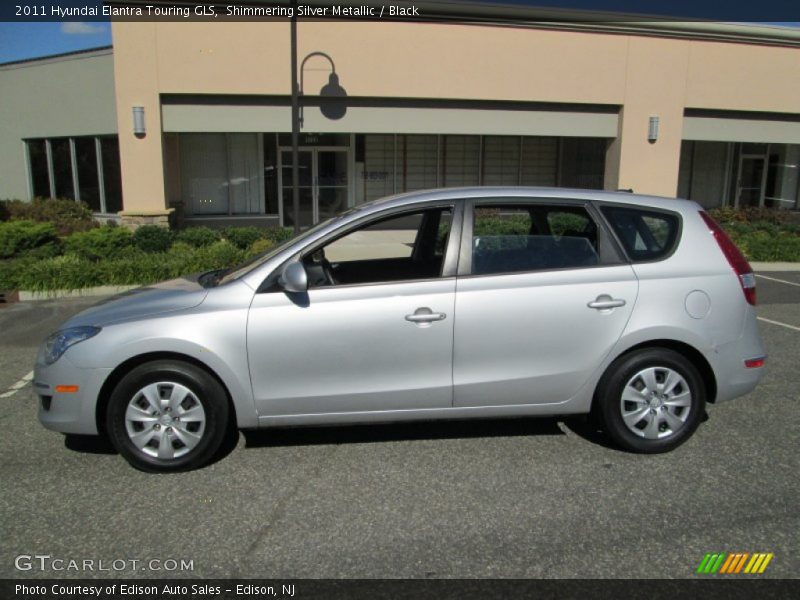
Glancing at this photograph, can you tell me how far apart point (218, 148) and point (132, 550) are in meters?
16.0

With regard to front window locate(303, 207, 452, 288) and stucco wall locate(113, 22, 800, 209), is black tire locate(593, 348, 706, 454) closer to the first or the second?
front window locate(303, 207, 452, 288)

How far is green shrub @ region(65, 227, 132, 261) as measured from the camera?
465 inches

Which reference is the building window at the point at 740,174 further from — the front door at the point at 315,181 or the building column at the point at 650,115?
the front door at the point at 315,181

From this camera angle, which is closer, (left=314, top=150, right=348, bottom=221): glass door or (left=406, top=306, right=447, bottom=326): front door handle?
(left=406, top=306, right=447, bottom=326): front door handle

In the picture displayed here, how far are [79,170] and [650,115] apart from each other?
47.9ft

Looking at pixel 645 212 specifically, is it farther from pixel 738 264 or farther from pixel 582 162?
pixel 582 162

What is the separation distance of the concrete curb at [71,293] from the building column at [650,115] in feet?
37.4

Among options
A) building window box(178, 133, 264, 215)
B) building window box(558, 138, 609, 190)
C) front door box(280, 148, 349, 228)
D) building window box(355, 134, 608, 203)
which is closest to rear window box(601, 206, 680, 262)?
front door box(280, 148, 349, 228)

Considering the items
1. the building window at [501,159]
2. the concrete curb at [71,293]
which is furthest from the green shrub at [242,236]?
the building window at [501,159]

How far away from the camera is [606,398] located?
4.26 metres

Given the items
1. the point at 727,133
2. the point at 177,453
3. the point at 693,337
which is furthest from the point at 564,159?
the point at 177,453

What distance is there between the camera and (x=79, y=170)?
17625 mm

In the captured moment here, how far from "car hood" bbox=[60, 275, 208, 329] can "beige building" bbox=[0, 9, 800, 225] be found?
996 cm

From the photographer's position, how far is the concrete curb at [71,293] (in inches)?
395
